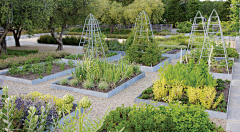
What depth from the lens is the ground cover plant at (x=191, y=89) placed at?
14.9ft

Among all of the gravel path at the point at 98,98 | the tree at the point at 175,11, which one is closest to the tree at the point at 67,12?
the gravel path at the point at 98,98

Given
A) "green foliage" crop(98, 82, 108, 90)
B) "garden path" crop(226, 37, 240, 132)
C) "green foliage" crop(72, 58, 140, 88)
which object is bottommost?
"garden path" crop(226, 37, 240, 132)

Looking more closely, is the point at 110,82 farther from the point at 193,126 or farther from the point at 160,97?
the point at 193,126

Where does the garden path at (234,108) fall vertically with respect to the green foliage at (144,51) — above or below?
below

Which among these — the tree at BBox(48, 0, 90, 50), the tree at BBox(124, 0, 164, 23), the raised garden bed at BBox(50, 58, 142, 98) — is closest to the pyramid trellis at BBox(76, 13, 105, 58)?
the raised garden bed at BBox(50, 58, 142, 98)

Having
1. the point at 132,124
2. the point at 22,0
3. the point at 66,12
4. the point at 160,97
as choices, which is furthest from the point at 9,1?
the point at 132,124

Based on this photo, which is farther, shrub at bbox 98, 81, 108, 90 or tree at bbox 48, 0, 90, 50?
tree at bbox 48, 0, 90, 50

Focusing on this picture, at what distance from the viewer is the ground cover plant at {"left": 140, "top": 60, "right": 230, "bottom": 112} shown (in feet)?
14.9

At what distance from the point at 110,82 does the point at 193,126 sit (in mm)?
3587

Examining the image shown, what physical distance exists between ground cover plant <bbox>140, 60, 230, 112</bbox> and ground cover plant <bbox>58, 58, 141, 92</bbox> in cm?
117

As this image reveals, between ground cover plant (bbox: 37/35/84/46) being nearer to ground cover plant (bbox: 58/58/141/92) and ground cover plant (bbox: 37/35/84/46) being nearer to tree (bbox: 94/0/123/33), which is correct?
ground cover plant (bbox: 58/58/141/92)

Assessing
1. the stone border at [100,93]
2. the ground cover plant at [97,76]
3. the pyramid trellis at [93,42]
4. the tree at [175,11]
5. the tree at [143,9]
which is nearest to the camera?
the stone border at [100,93]

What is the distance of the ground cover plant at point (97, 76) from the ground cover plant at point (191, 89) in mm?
1166

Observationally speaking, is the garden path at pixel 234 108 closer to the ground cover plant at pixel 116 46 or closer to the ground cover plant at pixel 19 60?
the ground cover plant at pixel 116 46
